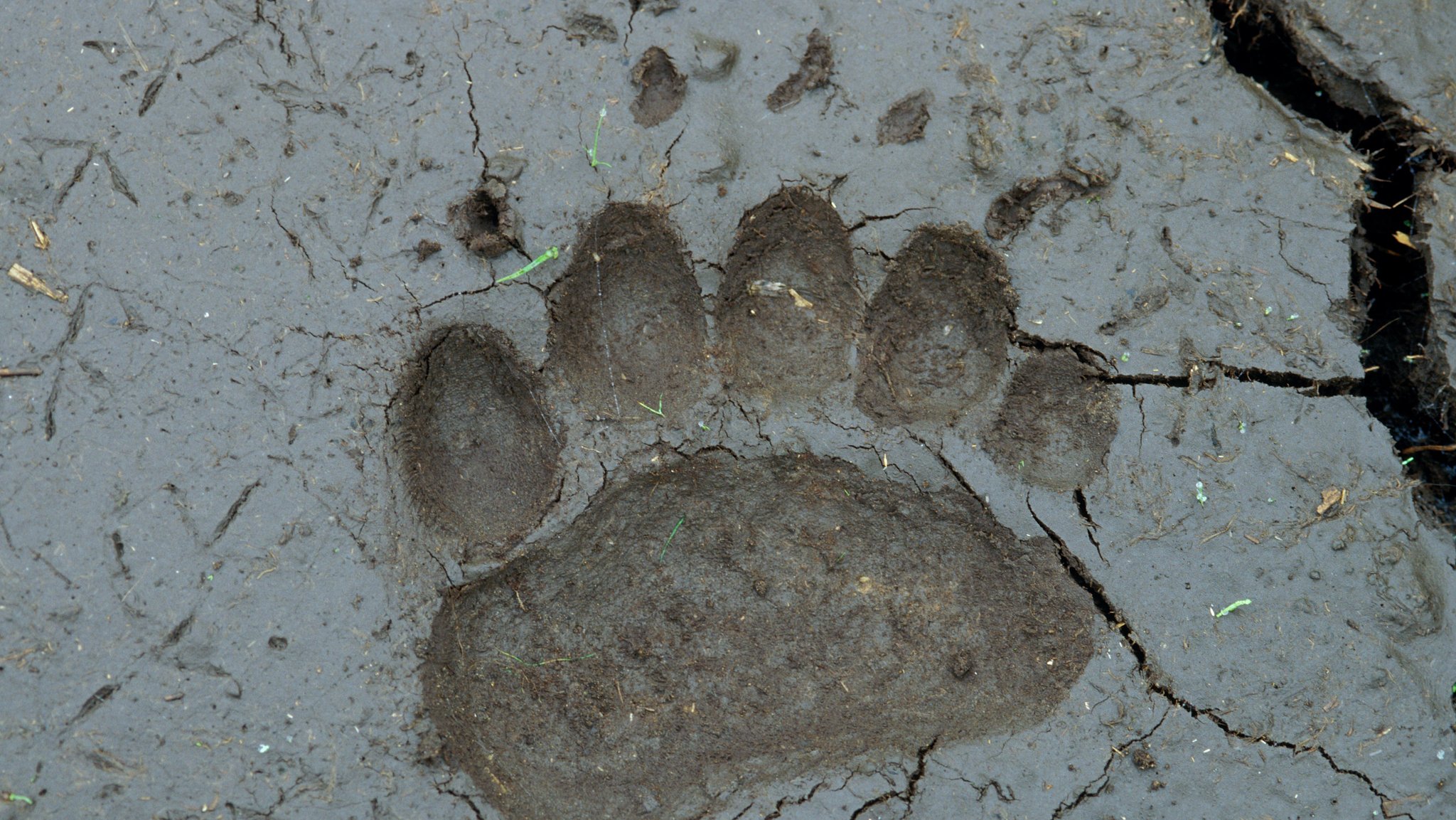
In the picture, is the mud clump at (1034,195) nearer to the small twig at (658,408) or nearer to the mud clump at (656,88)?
the mud clump at (656,88)

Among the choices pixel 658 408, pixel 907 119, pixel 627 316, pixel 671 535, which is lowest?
pixel 671 535

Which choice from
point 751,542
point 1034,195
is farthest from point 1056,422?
point 751,542

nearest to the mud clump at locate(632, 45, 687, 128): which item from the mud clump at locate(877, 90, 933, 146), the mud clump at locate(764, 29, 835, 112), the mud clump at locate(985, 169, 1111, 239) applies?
the mud clump at locate(764, 29, 835, 112)

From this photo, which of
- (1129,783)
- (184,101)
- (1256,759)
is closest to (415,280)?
(184,101)

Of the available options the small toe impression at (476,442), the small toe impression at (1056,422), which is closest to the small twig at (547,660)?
the small toe impression at (476,442)

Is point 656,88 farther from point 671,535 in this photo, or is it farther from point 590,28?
point 671,535

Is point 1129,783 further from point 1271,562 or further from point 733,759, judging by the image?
point 733,759
